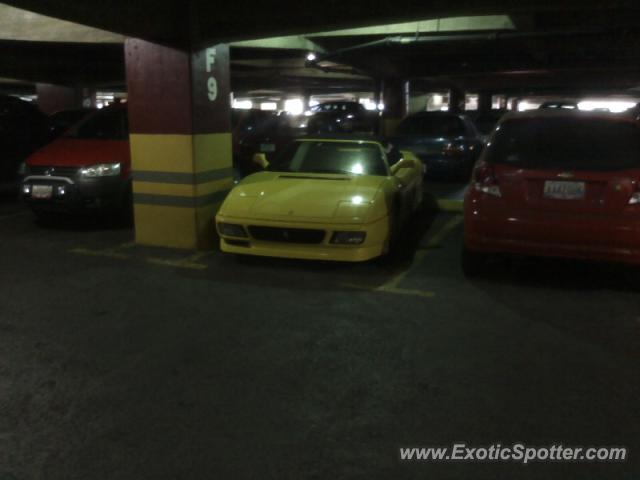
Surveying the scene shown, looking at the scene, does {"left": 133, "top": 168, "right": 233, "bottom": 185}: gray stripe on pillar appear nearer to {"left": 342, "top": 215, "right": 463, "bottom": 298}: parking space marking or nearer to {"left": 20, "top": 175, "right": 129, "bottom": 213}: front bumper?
{"left": 20, "top": 175, "right": 129, "bottom": 213}: front bumper

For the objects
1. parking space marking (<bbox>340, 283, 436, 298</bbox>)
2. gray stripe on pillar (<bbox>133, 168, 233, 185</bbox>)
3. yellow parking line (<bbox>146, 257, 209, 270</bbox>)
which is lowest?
parking space marking (<bbox>340, 283, 436, 298</bbox>)

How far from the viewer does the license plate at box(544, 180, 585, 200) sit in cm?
565

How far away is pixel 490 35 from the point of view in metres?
13.3

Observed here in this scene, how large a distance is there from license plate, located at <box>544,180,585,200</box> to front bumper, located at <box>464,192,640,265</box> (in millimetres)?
162

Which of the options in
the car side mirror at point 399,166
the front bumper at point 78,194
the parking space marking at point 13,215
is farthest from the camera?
the parking space marking at point 13,215

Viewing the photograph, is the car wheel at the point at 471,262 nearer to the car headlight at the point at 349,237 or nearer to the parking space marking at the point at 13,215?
the car headlight at the point at 349,237

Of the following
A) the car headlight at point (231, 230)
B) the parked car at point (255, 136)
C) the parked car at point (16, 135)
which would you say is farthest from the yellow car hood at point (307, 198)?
the parked car at point (16, 135)

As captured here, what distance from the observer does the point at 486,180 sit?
5996 millimetres

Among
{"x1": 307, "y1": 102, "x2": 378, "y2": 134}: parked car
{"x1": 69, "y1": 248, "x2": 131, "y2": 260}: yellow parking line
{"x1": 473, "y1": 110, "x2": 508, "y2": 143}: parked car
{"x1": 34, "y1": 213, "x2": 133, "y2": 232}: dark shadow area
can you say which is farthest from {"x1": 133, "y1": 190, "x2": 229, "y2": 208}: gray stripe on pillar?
{"x1": 473, "y1": 110, "x2": 508, "y2": 143}: parked car

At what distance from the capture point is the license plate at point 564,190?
565 cm

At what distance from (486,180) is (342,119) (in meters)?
14.2

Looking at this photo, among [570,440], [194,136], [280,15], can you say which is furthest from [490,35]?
[570,440]

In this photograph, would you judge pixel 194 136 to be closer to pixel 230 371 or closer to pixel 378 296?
pixel 378 296

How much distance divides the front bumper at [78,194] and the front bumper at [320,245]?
2789mm
